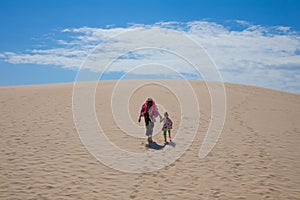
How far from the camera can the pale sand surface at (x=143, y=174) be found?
27.3 feet

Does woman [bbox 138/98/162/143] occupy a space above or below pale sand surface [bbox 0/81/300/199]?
above

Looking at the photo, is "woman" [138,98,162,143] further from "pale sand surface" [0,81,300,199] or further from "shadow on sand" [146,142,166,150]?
"pale sand surface" [0,81,300,199]

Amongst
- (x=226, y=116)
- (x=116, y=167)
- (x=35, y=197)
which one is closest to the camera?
(x=35, y=197)

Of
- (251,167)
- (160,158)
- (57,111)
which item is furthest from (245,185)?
(57,111)

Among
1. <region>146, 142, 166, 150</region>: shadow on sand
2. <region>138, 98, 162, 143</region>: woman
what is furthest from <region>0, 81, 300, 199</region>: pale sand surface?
<region>138, 98, 162, 143</region>: woman

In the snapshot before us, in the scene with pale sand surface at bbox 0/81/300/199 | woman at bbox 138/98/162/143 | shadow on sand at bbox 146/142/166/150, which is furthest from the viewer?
woman at bbox 138/98/162/143

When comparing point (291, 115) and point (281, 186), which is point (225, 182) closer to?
point (281, 186)

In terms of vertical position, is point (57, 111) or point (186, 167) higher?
point (57, 111)

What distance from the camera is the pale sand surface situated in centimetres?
833

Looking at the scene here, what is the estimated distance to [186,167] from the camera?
10.6 metres

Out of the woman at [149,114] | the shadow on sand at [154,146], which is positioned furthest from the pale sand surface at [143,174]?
the woman at [149,114]

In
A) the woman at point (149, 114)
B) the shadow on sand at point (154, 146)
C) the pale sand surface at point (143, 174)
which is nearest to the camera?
the pale sand surface at point (143, 174)

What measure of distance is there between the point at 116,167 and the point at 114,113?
9.54 m

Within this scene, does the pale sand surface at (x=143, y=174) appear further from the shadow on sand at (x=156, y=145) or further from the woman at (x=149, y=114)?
the woman at (x=149, y=114)
